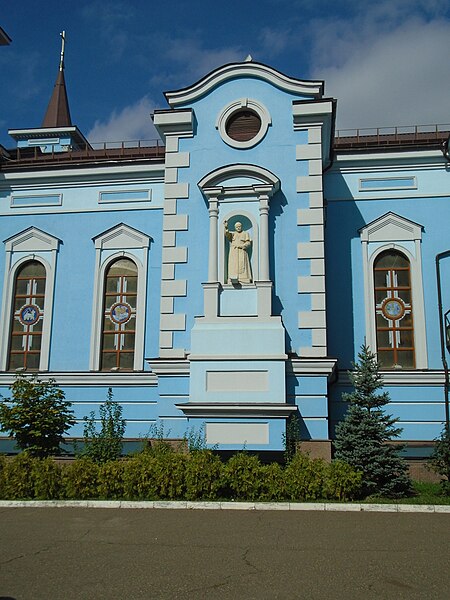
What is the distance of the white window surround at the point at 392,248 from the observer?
1570 cm

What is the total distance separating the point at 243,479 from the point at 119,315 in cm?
751

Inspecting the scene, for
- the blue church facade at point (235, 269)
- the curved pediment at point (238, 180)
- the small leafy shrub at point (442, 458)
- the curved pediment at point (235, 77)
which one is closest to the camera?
the small leafy shrub at point (442, 458)

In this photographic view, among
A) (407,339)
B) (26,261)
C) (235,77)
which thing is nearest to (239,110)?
(235,77)

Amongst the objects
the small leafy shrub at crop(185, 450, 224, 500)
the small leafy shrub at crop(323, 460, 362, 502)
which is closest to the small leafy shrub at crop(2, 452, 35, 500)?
the small leafy shrub at crop(185, 450, 224, 500)

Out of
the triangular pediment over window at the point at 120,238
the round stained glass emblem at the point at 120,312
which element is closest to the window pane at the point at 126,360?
the round stained glass emblem at the point at 120,312

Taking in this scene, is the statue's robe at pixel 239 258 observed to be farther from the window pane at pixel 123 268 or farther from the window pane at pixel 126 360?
the window pane at pixel 126 360

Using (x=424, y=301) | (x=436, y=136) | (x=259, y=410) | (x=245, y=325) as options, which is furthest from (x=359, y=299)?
(x=436, y=136)

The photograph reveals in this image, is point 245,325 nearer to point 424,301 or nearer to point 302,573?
point 424,301

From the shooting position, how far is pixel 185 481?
34.1 feet

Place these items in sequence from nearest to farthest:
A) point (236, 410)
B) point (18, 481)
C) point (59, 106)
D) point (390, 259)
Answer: point (18, 481) → point (236, 410) → point (390, 259) → point (59, 106)

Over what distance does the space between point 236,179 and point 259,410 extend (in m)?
5.59

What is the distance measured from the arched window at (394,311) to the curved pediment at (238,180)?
3626 millimetres

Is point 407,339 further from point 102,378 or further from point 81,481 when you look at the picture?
point 81,481

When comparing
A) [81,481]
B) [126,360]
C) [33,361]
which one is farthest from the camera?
[33,361]
